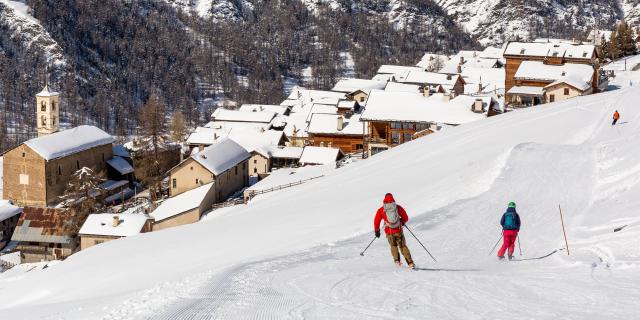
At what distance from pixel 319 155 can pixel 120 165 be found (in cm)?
2481

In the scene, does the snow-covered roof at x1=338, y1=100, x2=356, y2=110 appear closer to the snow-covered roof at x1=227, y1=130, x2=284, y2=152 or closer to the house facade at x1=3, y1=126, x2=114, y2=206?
the snow-covered roof at x1=227, y1=130, x2=284, y2=152

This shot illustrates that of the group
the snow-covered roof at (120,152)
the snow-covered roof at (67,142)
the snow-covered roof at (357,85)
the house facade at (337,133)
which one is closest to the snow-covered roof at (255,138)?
the house facade at (337,133)

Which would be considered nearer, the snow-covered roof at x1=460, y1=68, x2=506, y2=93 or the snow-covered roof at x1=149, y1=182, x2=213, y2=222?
the snow-covered roof at x1=149, y1=182, x2=213, y2=222

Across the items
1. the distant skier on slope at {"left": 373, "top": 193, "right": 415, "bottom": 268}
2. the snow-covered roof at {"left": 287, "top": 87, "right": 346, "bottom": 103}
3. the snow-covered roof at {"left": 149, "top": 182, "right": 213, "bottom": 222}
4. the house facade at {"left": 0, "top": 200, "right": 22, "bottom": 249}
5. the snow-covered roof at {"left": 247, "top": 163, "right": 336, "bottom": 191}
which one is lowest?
the house facade at {"left": 0, "top": 200, "right": 22, "bottom": 249}

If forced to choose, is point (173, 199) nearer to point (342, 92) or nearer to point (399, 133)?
point (399, 133)

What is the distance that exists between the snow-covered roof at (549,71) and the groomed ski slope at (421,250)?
29.4 meters

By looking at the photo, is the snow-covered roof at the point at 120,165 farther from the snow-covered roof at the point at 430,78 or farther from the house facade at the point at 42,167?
the snow-covered roof at the point at 430,78

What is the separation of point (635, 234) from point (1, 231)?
53354 mm

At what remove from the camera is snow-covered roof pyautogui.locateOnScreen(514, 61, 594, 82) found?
66938mm

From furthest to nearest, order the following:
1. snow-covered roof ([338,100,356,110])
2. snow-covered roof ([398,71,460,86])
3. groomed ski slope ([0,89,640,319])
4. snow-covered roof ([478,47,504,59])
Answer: snow-covered roof ([478,47,504,59]) < snow-covered roof ([398,71,460,86]) < snow-covered roof ([338,100,356,110]) < groomed ski slope ([0,89,640,319])

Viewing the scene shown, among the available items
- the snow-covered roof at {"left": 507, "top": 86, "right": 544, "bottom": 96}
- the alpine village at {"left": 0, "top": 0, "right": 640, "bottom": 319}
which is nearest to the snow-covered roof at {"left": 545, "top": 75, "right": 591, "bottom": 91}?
the alpine village at {"left": 0, "top": 0, "right": 640, "bottom": 319}

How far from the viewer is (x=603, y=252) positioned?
50.1 ft

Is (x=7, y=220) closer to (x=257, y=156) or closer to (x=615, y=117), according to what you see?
(x=257, y=156)

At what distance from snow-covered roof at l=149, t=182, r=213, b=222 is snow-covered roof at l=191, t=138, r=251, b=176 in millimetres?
1791
